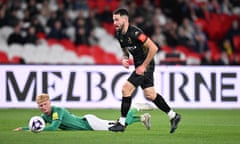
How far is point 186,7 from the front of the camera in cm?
2302

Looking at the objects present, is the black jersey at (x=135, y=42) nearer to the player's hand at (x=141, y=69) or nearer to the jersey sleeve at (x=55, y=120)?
the player's hand at (x=141, y=69)

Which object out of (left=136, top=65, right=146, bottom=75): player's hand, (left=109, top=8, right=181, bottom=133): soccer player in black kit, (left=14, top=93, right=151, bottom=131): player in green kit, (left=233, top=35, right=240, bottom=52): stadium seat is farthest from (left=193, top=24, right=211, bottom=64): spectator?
(left=136, top=65, right=146, bottom=75): player's hand

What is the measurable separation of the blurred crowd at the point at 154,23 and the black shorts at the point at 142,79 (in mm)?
7944

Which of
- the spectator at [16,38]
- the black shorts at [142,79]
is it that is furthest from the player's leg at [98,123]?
the spectator at [16,38]

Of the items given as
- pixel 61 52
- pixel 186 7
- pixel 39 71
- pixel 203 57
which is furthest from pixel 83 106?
pixel 186 7

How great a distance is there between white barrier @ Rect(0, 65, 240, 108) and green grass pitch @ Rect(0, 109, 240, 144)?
2.16 meters

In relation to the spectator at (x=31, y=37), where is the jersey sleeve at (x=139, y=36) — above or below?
above

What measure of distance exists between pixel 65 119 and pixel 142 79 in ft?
4.44

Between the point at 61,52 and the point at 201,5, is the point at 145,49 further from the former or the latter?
the point at 201,5

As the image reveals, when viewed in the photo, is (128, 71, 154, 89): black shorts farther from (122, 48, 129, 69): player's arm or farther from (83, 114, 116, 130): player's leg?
(83, 114, 116, 130): player's leg

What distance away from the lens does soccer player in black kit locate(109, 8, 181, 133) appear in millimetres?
11250

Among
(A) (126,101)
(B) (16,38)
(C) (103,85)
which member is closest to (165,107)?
(A) (126,101)

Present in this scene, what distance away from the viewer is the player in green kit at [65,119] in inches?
438

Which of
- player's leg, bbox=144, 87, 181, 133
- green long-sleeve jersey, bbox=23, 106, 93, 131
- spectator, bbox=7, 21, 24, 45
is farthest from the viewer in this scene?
spectator, bbox=7, 21, 24, 45
